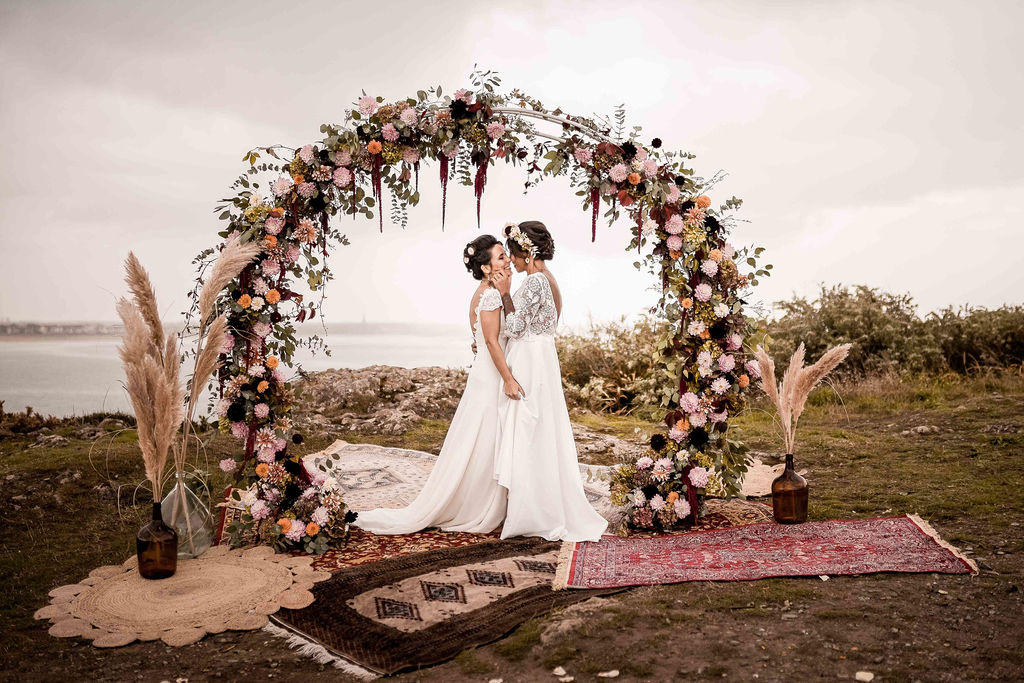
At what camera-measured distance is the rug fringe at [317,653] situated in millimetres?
3781

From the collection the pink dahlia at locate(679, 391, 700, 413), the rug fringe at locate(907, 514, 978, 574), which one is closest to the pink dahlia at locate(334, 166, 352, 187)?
the pink dahlia at locate(679, 391, 700, 413)

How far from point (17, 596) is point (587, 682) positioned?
135 inches

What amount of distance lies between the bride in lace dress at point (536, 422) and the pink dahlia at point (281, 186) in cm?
159

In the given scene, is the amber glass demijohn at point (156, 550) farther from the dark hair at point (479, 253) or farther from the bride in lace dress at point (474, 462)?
the dark hair at point (479, 253)

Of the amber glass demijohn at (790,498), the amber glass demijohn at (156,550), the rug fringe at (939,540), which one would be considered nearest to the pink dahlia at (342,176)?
the amber glass demijohn at (156,550)

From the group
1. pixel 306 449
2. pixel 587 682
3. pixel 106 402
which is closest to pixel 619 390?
pixel 306 449

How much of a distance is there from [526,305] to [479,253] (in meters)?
0.58

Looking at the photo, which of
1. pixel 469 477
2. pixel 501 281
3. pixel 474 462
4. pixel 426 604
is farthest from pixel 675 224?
pixel 426 604

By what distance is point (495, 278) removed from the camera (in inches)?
233

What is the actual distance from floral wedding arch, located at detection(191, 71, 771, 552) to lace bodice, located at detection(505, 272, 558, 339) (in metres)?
0.59

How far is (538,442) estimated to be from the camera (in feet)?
18.9

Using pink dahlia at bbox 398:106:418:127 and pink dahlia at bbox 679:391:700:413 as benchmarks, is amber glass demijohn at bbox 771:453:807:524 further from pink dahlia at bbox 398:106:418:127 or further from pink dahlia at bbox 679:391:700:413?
pink dahlia at bbox 398:106:418:127

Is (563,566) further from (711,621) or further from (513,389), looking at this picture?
(513,389)

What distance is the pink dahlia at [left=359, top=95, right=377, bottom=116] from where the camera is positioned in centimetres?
555
